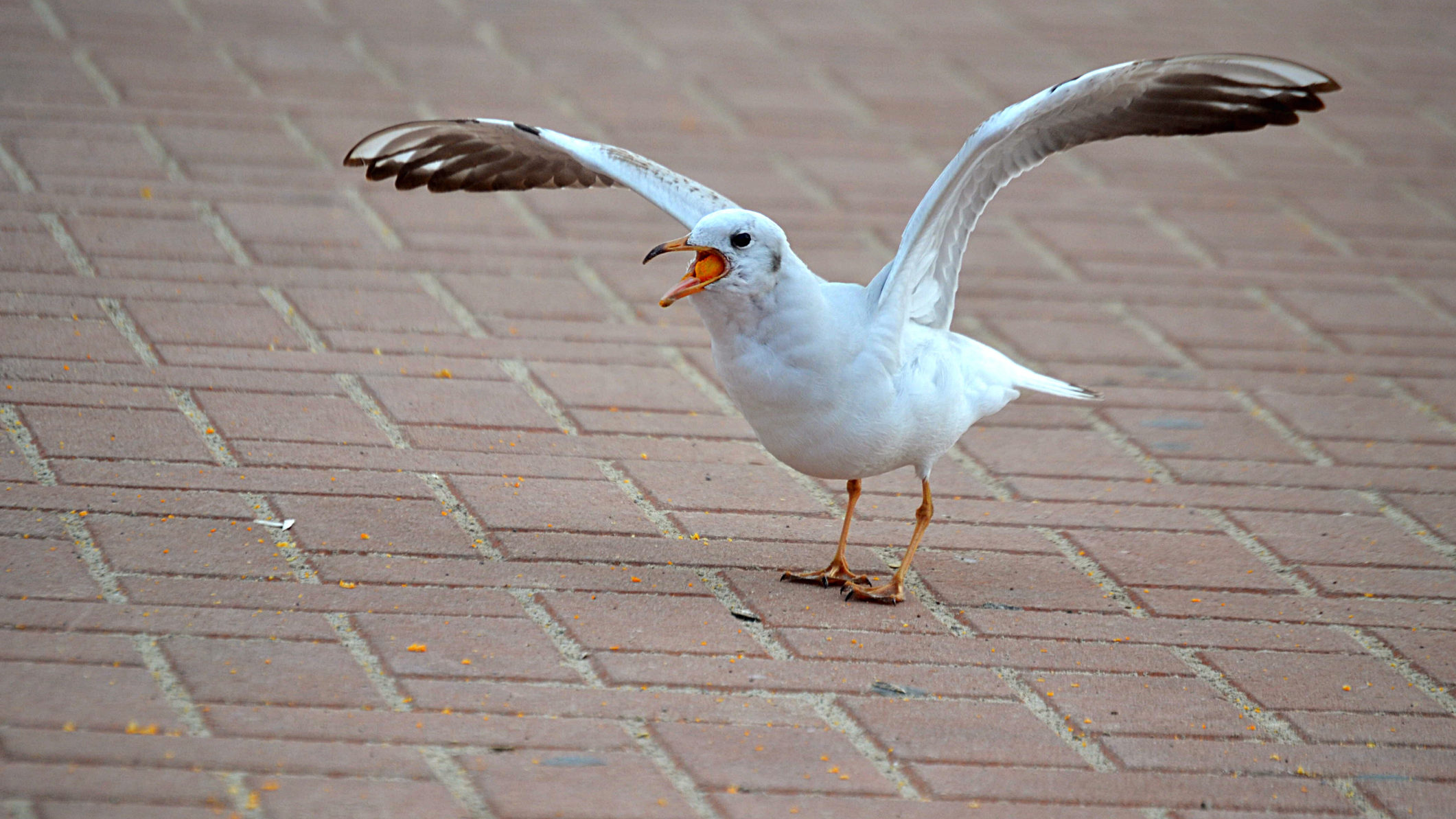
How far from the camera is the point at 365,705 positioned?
2.76m

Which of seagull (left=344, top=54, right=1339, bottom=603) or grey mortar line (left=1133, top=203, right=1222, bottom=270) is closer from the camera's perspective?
seagull (left=344, top=54, right=1339, bottom=603)

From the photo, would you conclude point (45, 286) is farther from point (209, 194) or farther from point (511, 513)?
point (511, 513)

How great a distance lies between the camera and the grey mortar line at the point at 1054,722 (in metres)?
2.81

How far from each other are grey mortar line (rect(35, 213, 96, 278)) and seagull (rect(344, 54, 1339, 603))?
1768mm

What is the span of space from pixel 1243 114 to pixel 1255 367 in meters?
1.55

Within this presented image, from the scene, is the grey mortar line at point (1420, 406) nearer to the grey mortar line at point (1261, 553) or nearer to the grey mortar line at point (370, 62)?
the grey mortar line at point (1261, 553)

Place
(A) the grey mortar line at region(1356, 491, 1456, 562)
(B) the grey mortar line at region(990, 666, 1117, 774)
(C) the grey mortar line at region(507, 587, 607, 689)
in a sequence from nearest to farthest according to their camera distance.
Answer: (B) the grey mortar line at region(990, 666, 1117, 774), (C) the grey mortar line at region(507, 587, 607, 689), (A) the grey mortar line at region(1356, 491, 1456, 562)

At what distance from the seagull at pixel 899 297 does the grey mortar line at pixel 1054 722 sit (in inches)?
14.0

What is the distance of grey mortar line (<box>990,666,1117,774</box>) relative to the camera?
2814 millimetres

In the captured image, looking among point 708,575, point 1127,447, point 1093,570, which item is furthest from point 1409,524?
point 708,575

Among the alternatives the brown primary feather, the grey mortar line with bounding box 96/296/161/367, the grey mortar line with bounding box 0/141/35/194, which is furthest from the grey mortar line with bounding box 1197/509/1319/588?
the grey mortar line with bounding box 0/141/35/194

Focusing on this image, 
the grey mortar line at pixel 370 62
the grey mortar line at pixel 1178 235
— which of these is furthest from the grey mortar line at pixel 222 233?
the grey mortar line at pixel 1178 235

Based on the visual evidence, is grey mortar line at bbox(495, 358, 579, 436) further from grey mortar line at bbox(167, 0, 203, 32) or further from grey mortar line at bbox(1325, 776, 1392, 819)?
grey mortar line at bbox(167, 0, 203, 32)

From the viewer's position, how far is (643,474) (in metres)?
3.88
